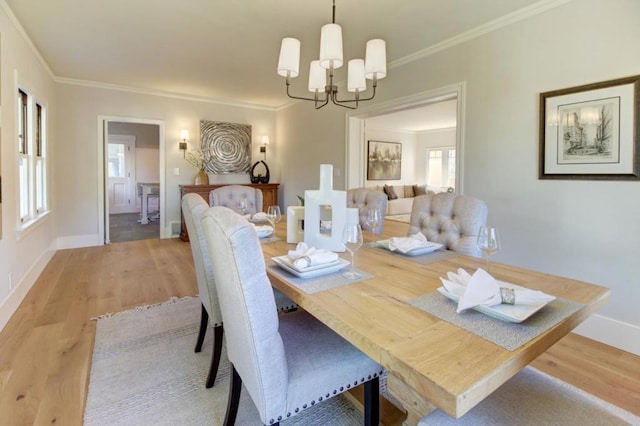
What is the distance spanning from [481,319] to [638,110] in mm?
2076

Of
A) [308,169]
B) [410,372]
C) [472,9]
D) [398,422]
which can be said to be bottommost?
[398,422]

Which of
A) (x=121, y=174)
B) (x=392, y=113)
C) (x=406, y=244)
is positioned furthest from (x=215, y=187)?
(x=121, y=174)

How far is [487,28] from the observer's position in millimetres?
2795

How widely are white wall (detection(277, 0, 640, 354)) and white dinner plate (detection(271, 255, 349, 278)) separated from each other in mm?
A: 1944

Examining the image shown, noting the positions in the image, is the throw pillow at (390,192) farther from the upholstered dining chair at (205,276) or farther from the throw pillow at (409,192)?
the upholstered dining chair at (205,276)

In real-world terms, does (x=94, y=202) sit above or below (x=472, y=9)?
below

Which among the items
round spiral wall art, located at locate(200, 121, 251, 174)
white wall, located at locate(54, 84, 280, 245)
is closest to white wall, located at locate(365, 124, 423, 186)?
round spiral wall art, located at locate(200, 121, 251, 174)

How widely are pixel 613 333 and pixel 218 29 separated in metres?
3.82

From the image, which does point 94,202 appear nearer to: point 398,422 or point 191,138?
point 191,138

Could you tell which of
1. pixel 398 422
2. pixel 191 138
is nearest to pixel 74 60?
pixel 191 138

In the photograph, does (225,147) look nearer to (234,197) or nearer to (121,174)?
(234,197)

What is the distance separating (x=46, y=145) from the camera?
4.16 metres

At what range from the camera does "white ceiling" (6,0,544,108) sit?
8.41 ft

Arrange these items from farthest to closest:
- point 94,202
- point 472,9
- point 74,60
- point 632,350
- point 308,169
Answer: point 308,169 → point 94,202 → point 74,60 → point 472,9 → point 632,350
